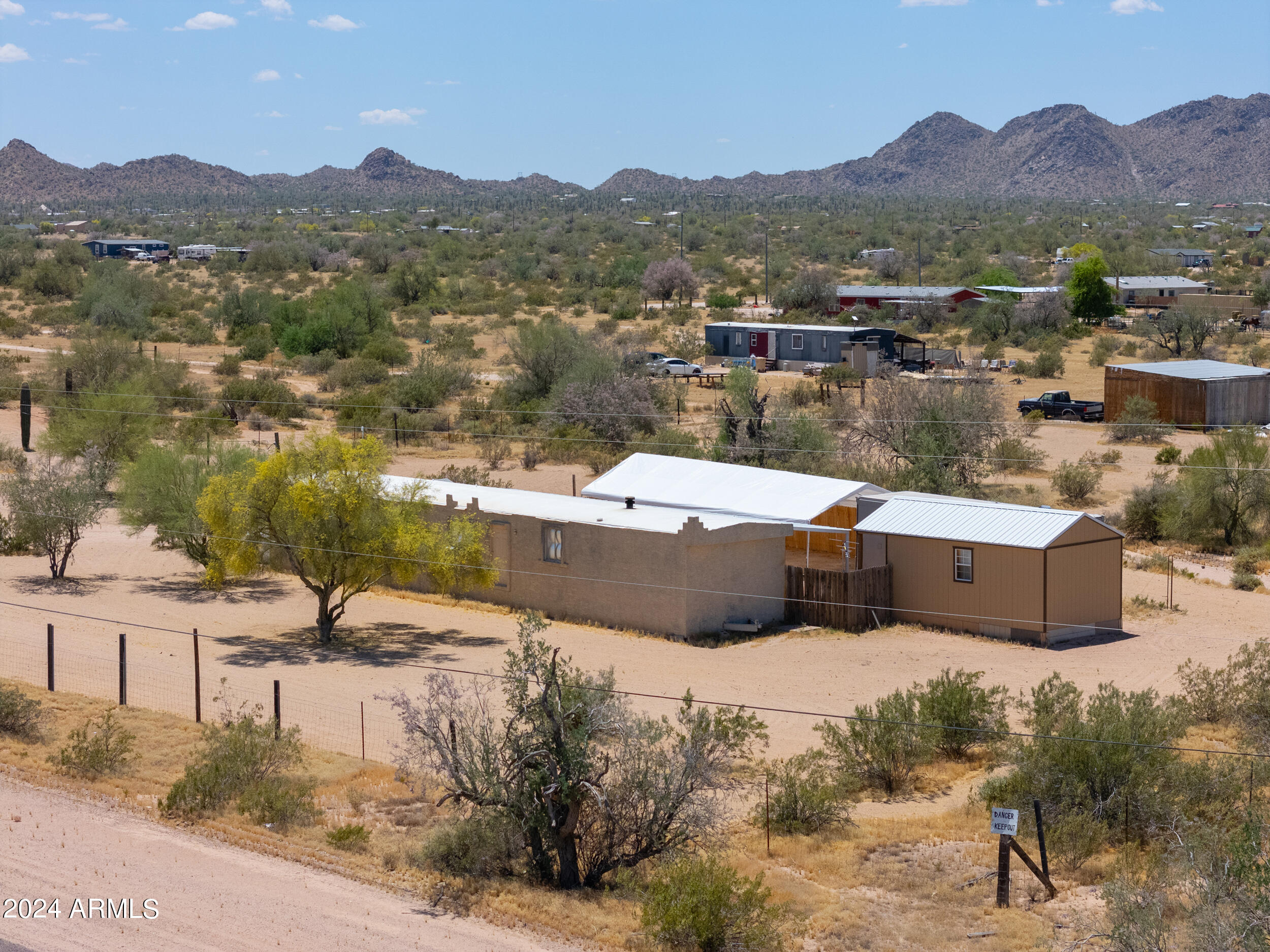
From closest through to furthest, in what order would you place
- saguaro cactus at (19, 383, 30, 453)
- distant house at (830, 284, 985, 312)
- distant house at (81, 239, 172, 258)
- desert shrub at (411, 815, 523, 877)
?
desert shrub at (411, 815, 523, 877)
saguaro cactus at (19, 383, 30, 453)
distant house at (830, 284, 985, 312)
distant house at (81, 239, 172, 258)

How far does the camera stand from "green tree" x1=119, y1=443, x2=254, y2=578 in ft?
95.4

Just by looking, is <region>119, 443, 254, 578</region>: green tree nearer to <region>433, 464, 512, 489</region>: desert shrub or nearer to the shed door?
the shed door

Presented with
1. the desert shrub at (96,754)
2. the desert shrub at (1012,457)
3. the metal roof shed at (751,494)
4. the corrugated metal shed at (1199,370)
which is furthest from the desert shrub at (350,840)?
the corrugated metal shed at (1199,370)

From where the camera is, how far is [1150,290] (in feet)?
264

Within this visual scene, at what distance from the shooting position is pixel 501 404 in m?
50.4

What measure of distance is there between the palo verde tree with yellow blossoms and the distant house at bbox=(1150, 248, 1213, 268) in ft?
284

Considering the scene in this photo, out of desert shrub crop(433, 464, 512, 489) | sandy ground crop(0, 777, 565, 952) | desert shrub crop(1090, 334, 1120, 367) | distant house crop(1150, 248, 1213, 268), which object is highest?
distant house crop(1150, 248, 1213, 268)

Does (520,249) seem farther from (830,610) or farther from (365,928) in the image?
(365,928)

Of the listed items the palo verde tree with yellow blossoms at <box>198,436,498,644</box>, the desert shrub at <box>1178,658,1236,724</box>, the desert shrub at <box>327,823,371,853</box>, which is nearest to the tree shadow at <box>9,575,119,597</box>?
the palo verde tree with yellow blossoms at <box>198,436,498,644</box>

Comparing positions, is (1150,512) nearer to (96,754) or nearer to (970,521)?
(970,521)

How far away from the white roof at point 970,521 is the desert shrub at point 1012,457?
12539 millimetres

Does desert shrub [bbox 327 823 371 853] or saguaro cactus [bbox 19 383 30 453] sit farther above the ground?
saguaro cactus [bbox 19 383 30 453]

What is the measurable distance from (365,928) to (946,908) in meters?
5.73

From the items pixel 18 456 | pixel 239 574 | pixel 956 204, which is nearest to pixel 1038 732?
pixel 239 574
